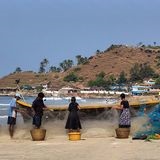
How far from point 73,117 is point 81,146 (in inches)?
129

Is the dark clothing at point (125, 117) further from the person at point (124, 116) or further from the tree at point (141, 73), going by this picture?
the tree at point (141, 73)

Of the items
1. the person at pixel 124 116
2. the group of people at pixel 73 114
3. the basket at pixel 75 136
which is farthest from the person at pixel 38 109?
the person at pixel 124 116

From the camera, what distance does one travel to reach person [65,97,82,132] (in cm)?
1966

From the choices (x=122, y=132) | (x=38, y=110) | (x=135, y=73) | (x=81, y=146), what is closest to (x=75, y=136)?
(x=122, y=132)

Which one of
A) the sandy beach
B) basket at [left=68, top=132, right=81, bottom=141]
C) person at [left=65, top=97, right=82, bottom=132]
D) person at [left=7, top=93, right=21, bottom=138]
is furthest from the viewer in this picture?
person at [left=7, top=93, right=21, bottom=138]

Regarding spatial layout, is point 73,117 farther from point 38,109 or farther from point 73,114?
point 38,109

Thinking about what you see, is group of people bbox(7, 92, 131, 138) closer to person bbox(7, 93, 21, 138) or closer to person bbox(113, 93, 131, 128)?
person bbox(113, 93, 131, 128)

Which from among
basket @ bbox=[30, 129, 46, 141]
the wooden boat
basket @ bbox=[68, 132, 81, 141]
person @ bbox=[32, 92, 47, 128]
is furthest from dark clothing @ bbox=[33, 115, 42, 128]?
the wooden boat

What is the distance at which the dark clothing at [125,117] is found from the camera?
1953 cm

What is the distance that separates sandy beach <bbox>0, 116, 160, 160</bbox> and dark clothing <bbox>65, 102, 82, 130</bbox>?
546mm

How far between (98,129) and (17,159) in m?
8.00

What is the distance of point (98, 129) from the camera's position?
21.2 metres

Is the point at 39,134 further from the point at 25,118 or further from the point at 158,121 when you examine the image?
the point at 158,121

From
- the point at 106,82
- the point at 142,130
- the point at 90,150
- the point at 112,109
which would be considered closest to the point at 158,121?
the point at 142,130
